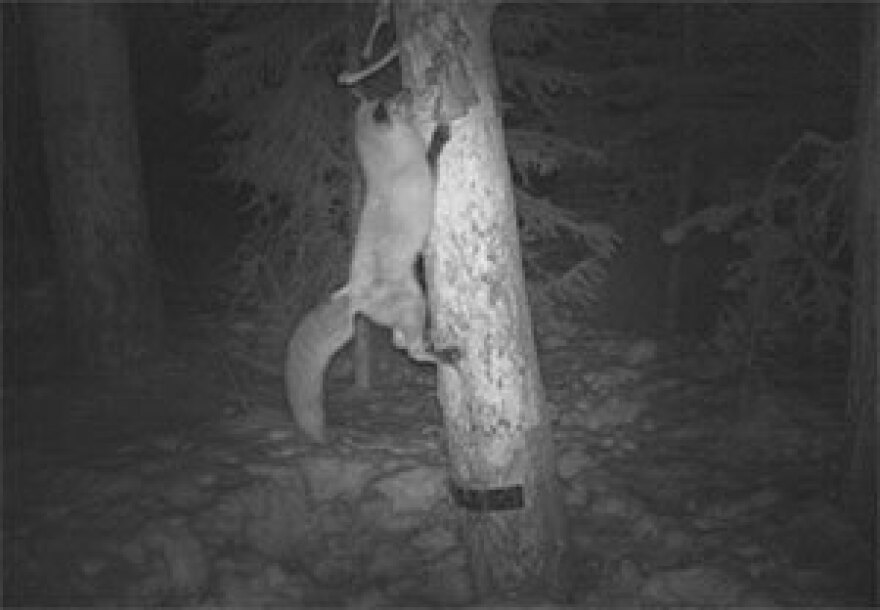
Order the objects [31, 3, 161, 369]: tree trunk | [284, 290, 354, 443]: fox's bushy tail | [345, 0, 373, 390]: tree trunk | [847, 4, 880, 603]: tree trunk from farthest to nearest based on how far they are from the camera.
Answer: [31, 3, 161, 369]: tree trunk → [345, 0, 373, 390]: tree trunk → [847, 4, 880, 603]: tree trunk → [284, 290, 354, 443]: fox's bushy tail

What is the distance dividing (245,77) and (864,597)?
674 centimetres

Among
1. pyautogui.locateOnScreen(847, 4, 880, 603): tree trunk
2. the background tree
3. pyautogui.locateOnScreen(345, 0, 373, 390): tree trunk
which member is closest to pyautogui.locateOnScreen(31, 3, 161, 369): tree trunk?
the background tree

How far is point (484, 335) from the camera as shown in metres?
5.95

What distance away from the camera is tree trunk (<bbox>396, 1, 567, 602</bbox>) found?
18.9ft

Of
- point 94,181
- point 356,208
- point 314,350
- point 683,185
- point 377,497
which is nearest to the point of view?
point 314,350

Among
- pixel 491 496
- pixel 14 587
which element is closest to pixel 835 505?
pixel 491 496

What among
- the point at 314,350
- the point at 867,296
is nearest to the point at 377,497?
the point at 314,350

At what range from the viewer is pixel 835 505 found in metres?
7.13

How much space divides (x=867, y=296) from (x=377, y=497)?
3.59 m

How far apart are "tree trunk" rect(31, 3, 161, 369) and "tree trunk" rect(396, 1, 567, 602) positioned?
501cm

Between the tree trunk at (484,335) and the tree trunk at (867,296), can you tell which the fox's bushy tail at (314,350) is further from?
the tree trunk at (867,296)

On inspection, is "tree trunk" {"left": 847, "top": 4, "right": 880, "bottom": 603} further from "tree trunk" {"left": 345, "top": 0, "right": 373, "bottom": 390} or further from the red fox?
"tree trunk" {"left": 345, "top": 0, "right": 373, "bottom": 390}

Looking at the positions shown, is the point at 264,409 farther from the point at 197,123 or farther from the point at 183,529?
the point at 197,123

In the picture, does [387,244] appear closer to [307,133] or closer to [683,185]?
[307,133]
